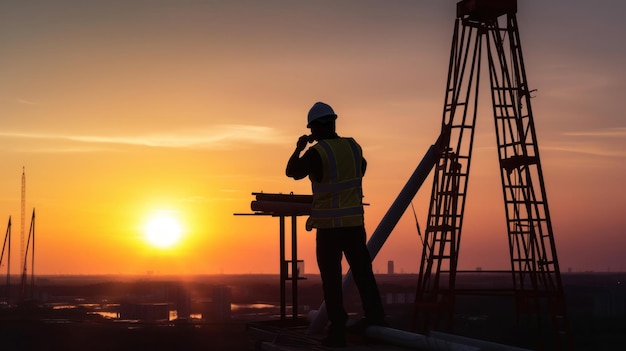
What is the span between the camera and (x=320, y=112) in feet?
27.5

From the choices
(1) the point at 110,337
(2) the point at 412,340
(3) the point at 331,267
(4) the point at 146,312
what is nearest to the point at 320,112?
(3) the point at 331,267

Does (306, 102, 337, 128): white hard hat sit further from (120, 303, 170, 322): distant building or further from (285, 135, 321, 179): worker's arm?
(120, 303, 170, 322): distant building

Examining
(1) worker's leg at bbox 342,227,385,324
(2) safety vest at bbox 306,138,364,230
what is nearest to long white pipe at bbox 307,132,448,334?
(1) worker's leg at bbox 342,227,385,324

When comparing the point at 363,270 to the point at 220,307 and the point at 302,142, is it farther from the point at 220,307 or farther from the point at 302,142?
the point at 220,307

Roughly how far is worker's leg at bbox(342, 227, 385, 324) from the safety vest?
6.8 inches

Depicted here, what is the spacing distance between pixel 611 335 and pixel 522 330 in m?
11.0

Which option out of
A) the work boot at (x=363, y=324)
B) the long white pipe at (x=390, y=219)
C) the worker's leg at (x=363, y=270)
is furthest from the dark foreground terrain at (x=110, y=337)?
the work boot at (x=363, y=324)

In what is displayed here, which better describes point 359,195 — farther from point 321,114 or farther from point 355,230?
point 321,114

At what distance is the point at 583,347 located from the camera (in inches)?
3265

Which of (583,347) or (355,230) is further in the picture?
(583,347)

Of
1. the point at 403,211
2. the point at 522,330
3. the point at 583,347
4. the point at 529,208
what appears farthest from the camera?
the point at 522,330

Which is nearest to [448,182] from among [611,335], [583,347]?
[583,347]

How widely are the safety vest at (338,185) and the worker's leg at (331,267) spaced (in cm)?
15

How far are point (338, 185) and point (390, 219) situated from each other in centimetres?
357
